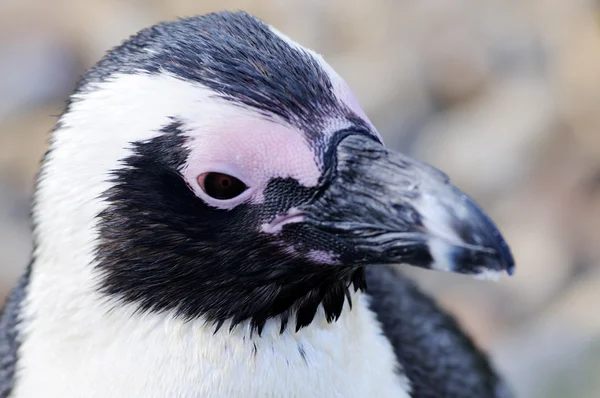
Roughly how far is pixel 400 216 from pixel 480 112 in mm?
2434

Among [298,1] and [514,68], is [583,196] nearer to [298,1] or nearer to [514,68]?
[514,68]

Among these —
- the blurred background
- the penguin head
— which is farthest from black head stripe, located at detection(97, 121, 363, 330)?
the blurred background

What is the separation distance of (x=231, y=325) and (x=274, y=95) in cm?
33

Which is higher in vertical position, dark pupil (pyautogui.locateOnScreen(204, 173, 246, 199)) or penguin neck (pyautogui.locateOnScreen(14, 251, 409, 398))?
dark pupil (pyautogui.locateOnScreen(204, 173, 246, 199))

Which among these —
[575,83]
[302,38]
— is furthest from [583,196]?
[302,38]

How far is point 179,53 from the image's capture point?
3.93 ft

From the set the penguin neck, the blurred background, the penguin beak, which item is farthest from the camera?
the blurred background

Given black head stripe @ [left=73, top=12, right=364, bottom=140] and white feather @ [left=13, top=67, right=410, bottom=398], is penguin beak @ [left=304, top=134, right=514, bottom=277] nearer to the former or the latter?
black head stripe @ [left=73, top=12, right=364, bottom=140]

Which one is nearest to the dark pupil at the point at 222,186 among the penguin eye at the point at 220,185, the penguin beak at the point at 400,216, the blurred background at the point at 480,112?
the penguin eye at the point at 220,185

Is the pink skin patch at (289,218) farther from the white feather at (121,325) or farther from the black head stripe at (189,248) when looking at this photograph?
the white feather at (121,325)

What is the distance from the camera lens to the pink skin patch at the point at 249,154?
1.15m

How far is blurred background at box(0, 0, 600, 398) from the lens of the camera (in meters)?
3.09

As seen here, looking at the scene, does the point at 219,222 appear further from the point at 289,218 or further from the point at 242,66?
the point at 242,66

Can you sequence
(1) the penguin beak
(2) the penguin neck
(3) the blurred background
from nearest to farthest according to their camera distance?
(1) the penguin beak < (2) the penguin neck < (3) the blurred background
